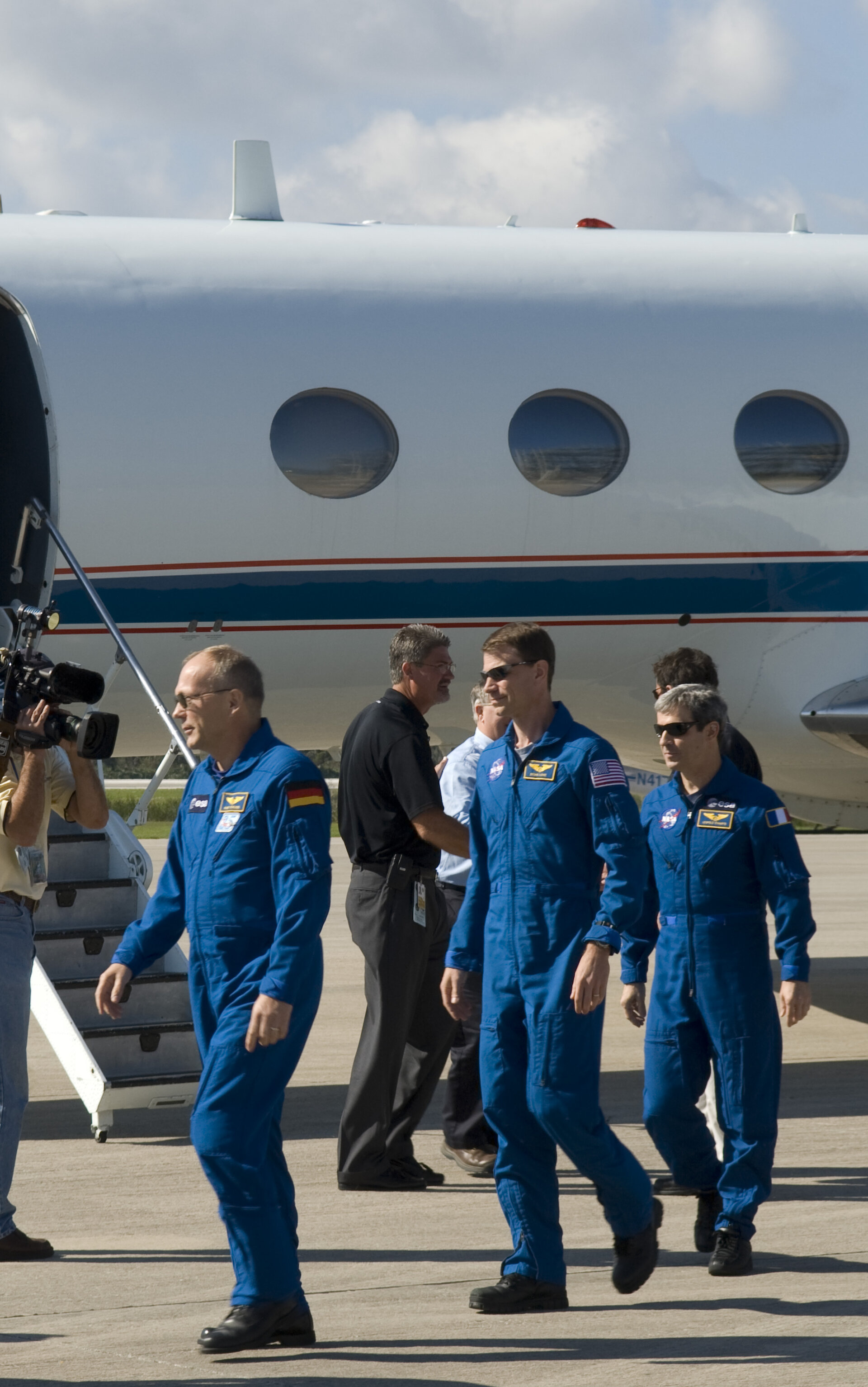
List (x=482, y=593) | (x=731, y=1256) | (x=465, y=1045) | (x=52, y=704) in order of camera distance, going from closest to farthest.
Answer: (x=731, y=1256) < (x=52, y=704) < (x=465, y=1045) < (x=482, y=593)

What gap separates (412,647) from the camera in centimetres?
681

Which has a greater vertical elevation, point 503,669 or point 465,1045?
point 503,669

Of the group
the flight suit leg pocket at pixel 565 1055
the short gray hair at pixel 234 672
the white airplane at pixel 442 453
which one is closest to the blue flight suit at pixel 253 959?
the short gray hair at pixel 234 672

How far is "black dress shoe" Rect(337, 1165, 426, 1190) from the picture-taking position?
21.7 feet

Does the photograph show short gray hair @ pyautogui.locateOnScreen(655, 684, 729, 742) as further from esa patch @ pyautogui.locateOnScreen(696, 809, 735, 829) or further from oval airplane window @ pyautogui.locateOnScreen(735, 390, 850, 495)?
oval airplane window @ pyautogui.locateOnScreen(735, 390, 850, 495)

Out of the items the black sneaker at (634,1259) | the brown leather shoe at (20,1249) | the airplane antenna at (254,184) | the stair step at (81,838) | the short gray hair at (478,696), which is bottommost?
the brown leather shoe at (20,1249)

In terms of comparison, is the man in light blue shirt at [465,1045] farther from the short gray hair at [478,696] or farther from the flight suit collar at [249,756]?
the flight suit collar at [249,756]

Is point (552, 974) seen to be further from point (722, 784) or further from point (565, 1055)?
point (722, 784)

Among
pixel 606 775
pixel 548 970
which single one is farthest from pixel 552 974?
pixel 606 775

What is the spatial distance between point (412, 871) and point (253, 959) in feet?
6.77

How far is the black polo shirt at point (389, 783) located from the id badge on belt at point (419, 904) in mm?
88

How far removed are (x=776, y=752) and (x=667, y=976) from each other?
4419 millimetres

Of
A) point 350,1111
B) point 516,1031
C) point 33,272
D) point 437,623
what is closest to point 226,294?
point 33,272

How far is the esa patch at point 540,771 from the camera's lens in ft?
17.2
